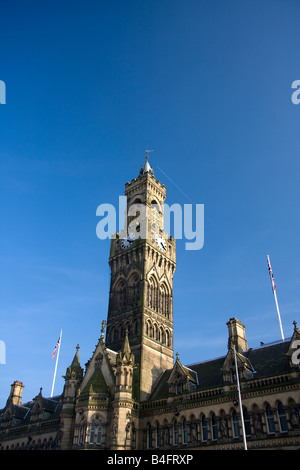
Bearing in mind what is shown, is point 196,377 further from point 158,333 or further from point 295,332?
point 295,332

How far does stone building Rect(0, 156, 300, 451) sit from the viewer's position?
35.2 metres

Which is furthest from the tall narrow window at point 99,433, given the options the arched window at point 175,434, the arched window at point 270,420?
the arched window at point 270,420

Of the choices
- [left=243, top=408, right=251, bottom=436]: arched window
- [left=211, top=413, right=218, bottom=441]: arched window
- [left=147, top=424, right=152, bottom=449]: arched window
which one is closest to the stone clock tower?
[left=147, top=424, right=152, bottom=449]: arched window

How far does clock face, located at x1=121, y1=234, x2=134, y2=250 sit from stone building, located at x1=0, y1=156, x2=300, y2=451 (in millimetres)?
151

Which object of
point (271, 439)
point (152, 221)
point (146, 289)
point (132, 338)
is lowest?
point (271, 439)

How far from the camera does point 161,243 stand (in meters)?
59.2

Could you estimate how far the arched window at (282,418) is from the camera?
33469mm

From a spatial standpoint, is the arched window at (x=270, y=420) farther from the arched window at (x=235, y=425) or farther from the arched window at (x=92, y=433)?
the arched window at (x=92, y=433)

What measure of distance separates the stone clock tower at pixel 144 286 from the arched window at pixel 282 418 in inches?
608

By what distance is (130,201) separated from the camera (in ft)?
210

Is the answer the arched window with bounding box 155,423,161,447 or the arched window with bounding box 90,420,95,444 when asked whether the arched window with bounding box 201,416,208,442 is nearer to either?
the arched window with bounding box 155,423,161,447
